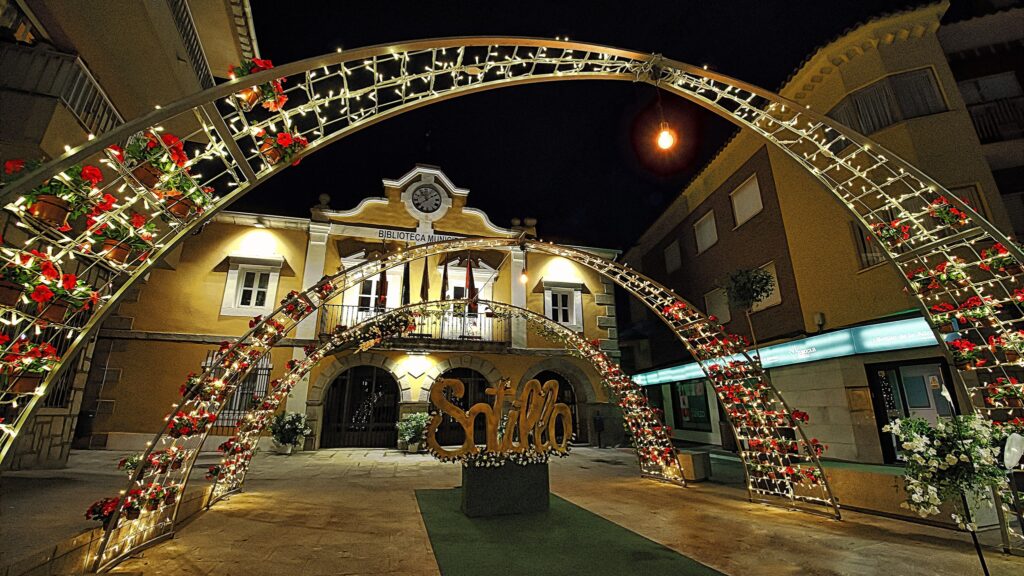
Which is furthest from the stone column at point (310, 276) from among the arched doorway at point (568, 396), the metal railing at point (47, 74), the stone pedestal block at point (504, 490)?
the stone pedestal block at point (504, 490)

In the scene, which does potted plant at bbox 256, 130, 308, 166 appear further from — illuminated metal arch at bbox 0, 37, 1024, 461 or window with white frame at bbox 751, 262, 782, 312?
window with white frame at bbox 751, 262, 782, 312

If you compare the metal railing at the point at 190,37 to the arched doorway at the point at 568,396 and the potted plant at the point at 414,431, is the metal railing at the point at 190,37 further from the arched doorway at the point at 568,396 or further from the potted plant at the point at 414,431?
the arched doorway at the point at 568,396

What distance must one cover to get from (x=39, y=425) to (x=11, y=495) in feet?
11.9

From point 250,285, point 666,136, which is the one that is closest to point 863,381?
point 666,136

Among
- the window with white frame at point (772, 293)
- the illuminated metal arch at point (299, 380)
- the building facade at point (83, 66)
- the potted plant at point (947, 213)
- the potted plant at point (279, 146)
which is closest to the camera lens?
the potted plant at point (279, 146)

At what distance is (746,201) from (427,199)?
10.4 metres

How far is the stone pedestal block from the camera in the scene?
5.43 m

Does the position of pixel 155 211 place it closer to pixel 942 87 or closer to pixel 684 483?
pixel 684 483

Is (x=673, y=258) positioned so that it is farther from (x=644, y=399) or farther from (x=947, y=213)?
(x=947, y=213)

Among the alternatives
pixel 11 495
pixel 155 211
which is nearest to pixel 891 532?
pixel 155 211

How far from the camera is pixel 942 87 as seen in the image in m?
8.63

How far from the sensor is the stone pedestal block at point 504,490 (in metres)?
5.43

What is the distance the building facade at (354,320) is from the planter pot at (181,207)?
8399mm

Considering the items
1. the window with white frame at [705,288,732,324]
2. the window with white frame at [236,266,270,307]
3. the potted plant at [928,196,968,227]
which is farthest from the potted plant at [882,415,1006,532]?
the window with white frame at [236,266,270,307]
